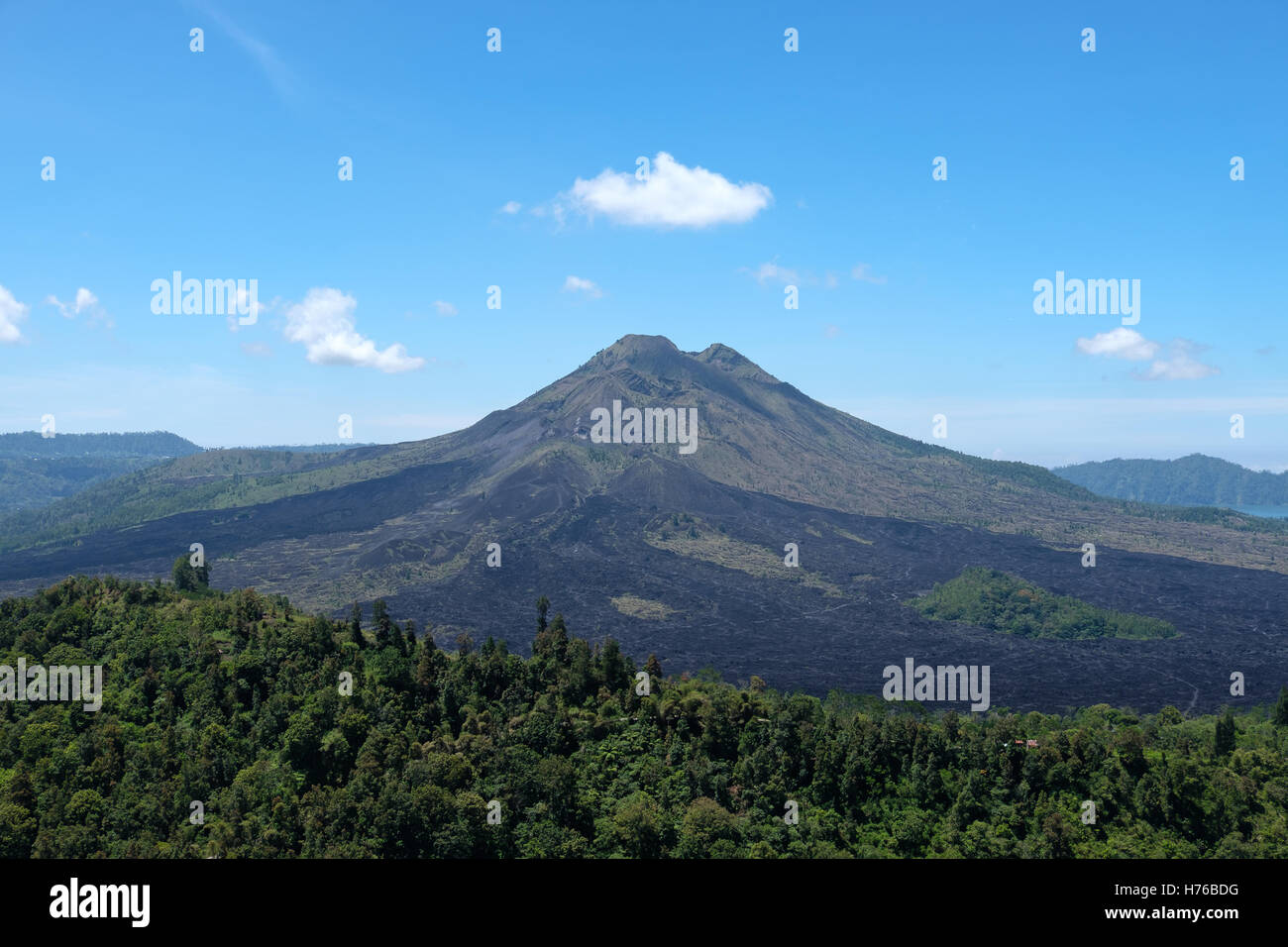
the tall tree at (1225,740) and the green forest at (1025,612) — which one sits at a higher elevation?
the tall tree at (1225,740)

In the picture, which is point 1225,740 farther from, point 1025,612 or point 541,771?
point 1025,612

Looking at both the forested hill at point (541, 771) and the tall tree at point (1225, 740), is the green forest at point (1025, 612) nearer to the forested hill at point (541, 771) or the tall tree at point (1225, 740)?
the forested hill at point (541, 771)

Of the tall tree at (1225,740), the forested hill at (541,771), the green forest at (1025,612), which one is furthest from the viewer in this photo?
the green forest at (1025,612)

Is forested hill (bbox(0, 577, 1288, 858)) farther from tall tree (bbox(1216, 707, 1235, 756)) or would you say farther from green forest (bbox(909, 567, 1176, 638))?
green forest (bbox(909, 567, 1176, 638))

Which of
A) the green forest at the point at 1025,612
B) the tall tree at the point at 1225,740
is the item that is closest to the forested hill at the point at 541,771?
the tall tree at the point at 1225,740

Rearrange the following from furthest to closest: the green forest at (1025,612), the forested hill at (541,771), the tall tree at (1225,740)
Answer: the green forest at (1025,612), the tall tree at (1225,740), the forested hill at (541,771)

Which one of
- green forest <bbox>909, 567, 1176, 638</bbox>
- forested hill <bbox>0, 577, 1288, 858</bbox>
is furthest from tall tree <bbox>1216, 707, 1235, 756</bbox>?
green forest <bbox>909, 567, 1176, 638</bbox>
